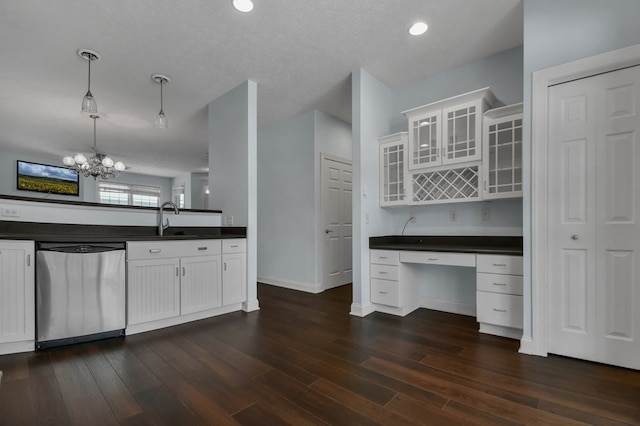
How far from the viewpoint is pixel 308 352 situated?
2.27 metres

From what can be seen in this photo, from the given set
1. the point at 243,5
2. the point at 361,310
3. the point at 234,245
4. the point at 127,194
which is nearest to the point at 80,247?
the point at 234,245

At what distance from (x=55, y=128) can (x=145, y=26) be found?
13.4 feet

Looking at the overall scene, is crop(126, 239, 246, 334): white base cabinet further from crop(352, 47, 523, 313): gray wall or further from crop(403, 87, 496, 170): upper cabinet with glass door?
crop(403, 87, 496, 170): upper cabinet with glass door

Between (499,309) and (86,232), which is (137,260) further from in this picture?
(499,309)

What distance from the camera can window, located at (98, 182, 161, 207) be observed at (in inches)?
→ 350

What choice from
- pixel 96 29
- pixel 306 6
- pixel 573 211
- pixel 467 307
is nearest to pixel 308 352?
pixel 467 307

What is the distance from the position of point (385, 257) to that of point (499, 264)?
1.08m

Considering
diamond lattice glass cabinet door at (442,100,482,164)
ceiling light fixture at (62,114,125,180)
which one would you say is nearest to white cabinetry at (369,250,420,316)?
diamond lattice glass cabinet door at (442,100,482,164)

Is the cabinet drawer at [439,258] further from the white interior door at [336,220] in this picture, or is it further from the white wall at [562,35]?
the white interior door at [336,220]

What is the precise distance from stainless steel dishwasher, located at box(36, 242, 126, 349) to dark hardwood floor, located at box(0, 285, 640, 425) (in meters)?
0.13

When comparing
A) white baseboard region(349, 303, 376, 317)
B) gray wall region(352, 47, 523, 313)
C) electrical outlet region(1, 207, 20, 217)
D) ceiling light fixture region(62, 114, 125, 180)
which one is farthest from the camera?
ceiling light fixture region(62, 114, 125, 180)

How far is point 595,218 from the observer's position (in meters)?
2.06

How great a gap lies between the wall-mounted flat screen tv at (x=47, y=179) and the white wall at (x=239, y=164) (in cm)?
607

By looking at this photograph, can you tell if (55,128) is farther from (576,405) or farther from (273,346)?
(576,405)
